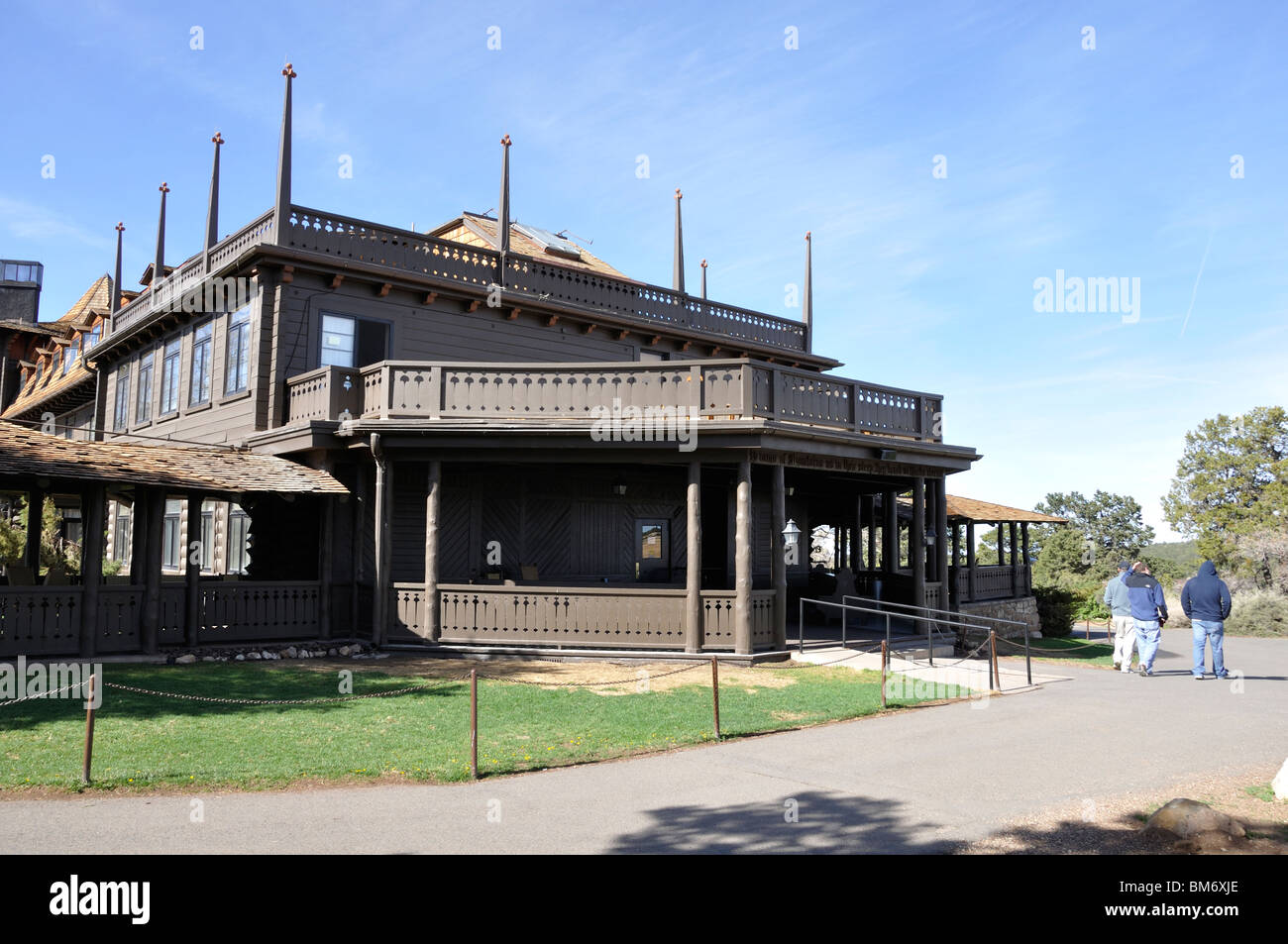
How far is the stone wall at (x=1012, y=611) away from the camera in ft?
80.7

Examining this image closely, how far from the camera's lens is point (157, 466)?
1495cm

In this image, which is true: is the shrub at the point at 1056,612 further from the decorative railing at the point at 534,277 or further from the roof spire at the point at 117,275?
the roof spire at the point at 117,275

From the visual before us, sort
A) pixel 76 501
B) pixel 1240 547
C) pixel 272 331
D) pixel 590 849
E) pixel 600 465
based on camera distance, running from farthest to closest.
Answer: pixel 1240 547 → pixel 76 501 → pixel 600 465 → pixel 272 331 → pixel 590 849

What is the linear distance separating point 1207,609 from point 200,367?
21.1 meters

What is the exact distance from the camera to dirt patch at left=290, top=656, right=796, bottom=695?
44.6 feet

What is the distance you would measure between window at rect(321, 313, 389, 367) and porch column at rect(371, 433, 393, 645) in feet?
11.4

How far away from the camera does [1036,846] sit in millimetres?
6203

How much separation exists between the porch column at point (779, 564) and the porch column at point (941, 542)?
5269mm

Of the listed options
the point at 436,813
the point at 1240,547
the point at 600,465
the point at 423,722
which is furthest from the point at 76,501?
the point at 1240,547

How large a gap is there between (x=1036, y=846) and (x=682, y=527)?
14848 mm

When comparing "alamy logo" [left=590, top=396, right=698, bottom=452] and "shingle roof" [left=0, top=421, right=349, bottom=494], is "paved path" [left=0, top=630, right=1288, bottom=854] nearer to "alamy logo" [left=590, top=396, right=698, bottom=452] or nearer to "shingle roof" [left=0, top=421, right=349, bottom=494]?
"alamy logo" [left=590, top=396, right=698, bottom=452]

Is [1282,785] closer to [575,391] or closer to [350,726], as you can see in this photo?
[350,726]

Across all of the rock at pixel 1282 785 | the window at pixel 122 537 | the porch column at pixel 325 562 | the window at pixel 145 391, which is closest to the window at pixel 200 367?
the window at pixel 145 391

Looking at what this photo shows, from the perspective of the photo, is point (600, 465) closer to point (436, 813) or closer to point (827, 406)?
point (827, 406)
